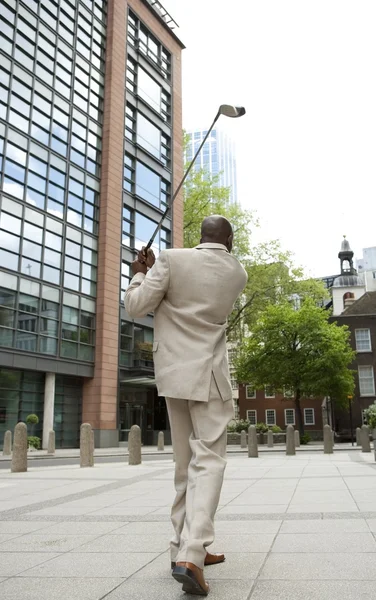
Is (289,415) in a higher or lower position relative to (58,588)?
higher

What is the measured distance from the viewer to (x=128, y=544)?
12.5 feet

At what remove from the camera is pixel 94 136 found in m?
33.5

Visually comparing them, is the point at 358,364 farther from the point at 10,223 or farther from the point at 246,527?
the point at 246,527

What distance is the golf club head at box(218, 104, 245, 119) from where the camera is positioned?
17.1ft

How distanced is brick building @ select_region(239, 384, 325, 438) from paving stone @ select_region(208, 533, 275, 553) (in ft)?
171

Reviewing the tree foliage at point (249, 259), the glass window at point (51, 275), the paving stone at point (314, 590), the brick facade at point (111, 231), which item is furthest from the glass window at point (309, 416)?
the paving stone at point (314, 590)

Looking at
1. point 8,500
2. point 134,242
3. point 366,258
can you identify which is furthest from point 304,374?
point 366,258

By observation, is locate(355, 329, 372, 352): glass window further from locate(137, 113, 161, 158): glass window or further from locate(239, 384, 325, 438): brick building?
locate(137, 113, 161, 158): glass window

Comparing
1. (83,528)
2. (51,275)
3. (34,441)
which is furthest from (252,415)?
(83,528)

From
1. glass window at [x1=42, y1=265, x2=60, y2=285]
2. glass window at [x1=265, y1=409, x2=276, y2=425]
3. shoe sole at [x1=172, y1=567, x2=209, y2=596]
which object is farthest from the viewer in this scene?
glass window at [x1=265, y1=409, x2=276, y2=425]

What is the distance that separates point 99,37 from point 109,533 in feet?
120

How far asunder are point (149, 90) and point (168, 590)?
40.2m

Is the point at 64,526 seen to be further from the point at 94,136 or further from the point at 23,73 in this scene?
the point at 94,136

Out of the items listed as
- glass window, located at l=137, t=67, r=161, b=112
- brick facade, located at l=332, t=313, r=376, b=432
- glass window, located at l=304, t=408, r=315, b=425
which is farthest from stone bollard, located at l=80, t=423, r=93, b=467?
glass window, located at l=304, t=408, r=315, b=425
